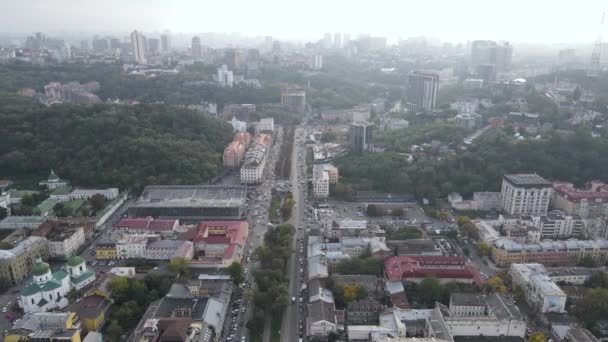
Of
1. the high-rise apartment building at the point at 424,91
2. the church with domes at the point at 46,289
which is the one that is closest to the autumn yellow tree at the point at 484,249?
the church with domes at the point at 46,289

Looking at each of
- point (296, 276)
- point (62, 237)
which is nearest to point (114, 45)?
point (62, 237)

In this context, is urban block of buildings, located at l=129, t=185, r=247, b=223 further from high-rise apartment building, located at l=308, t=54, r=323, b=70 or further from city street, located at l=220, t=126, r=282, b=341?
high-rise apartment building, located at l=308, t=54, r=323, b=70

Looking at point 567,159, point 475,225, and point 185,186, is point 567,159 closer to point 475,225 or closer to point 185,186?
point 475,225

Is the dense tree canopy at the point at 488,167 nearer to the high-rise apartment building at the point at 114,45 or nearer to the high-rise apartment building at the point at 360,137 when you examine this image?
the high-rise apartment building at the point at 360,137

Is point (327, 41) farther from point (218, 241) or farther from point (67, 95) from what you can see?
point (218, 241)

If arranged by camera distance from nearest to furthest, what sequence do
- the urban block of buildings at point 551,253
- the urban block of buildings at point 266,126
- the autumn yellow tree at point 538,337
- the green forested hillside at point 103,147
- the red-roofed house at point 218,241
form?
the autumn yellow tree at point 538,337
the red-roofed house at point 218,241
the urban block of buildings at point 551,253
the green forested hillside at point 103,147
the urban block of buildings at point 266,126

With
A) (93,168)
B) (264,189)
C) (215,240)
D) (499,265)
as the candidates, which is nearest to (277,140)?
(264,189)
